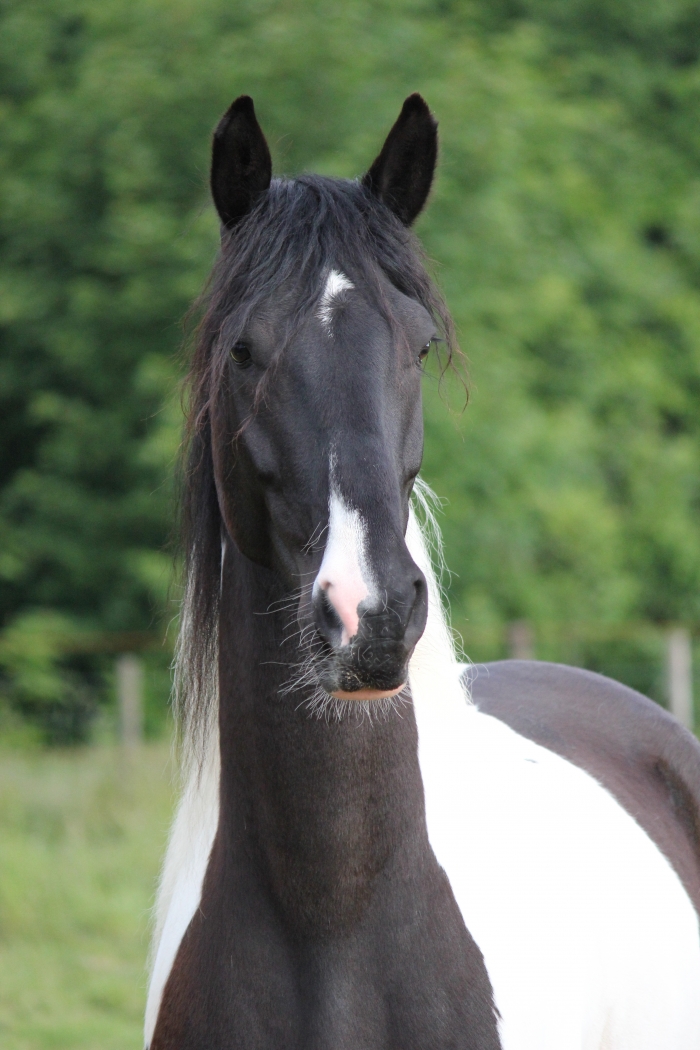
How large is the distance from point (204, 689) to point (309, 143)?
28.6 ft

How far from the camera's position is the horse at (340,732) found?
1.84m

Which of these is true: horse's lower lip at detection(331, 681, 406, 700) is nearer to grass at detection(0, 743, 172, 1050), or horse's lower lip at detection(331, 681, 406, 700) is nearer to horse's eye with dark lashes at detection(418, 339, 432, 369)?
horse's eye with dark lashes at detection(418, 339, 432, 369)

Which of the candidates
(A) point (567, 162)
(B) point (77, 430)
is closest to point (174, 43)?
(B) point (77, 430)

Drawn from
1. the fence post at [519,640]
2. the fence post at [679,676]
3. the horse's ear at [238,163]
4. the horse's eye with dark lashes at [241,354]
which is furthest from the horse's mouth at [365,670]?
the fence post at [679,676]

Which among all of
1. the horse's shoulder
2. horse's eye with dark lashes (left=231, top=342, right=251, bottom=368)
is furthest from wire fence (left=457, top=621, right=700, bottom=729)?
horse's eye with dark lashes (left=231, top=342, right=251, bottom=368)

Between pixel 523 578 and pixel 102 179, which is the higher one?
pixel 102 179

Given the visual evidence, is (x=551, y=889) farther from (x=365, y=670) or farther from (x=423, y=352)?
(x=423, y=352)

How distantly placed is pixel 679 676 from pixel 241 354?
9.02 meters

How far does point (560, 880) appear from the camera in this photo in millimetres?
2256

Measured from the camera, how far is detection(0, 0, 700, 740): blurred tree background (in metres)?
10.1

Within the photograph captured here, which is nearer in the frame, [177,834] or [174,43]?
[177,834]

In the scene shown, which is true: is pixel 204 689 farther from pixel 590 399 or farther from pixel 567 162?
pixel 567 162

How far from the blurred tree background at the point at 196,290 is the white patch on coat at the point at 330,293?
277 inches

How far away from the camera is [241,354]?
78.4 inches
